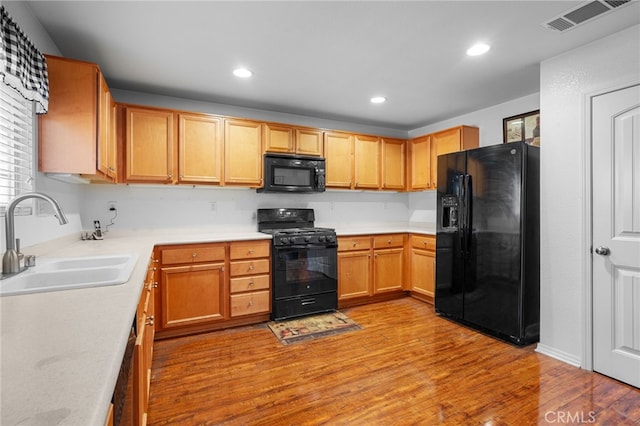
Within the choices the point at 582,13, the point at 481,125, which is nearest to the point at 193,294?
the point at 582,13

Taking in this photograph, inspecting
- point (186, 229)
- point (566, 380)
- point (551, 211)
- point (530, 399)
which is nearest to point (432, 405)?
point (530, 399)

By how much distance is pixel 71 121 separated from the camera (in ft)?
6.83

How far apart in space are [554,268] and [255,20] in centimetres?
296

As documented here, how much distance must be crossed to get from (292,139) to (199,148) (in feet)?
3.47

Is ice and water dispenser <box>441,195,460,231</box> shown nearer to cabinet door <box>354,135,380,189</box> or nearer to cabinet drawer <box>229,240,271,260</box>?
cabinet door <box>354,135,380,189</box>

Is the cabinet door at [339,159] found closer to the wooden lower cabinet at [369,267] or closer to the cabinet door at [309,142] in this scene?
the cabinet door at [309,142]

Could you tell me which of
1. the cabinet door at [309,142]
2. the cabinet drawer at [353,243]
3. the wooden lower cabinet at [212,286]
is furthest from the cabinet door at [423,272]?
the wooden lower cabinet at [212,286]

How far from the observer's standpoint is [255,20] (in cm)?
205

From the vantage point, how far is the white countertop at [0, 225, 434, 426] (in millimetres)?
518

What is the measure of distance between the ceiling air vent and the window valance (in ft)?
9.71

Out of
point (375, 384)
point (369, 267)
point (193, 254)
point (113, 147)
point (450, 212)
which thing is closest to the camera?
point (375, 384)

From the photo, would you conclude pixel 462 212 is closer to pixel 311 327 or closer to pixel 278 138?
pixel 311 327

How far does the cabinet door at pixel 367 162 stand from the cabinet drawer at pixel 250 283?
1.73 metres

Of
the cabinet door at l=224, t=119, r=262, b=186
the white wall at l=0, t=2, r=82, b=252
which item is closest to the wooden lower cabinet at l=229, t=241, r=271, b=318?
the cabinet door at l=224, t=119, r=262, b=186
